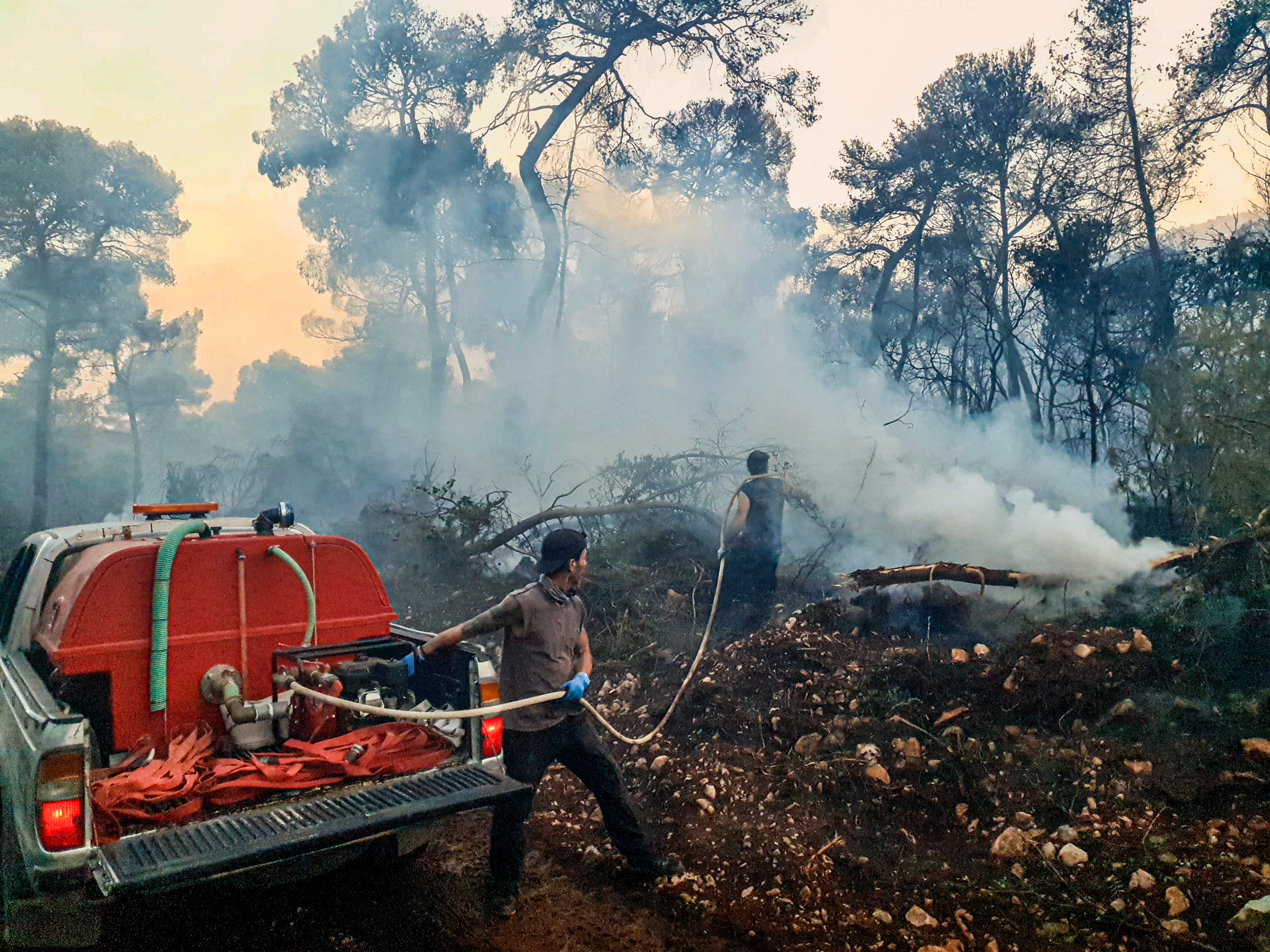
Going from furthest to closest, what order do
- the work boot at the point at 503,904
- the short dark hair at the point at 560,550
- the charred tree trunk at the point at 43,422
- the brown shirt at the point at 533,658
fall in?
1. the charred tree trunk at the point at 43,422
2. the short dark hair at the point at 560,550
3. the brown shirt at the point at 533,658
4. the work boot at the point at 503,904

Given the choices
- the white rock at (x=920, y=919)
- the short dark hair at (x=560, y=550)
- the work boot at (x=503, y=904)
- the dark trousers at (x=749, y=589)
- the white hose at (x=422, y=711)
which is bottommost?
the work boot at (x=503, y=904)

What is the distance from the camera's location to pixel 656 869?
12.7 feet

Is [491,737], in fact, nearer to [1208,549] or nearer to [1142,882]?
[1142,882]

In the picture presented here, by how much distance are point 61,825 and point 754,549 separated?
5.75m

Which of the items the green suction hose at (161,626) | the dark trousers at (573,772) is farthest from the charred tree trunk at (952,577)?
the green suction hose at (161,626)

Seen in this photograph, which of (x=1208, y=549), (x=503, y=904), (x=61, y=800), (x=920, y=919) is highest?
(x=1208, y=549)

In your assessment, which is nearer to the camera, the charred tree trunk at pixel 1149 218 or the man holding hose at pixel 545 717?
the man holding hose at pixel 545 717

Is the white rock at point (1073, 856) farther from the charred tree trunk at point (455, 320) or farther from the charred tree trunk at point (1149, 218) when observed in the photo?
the charred tree trunk at point (455, 320)

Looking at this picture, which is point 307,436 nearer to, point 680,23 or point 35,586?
point 680,23

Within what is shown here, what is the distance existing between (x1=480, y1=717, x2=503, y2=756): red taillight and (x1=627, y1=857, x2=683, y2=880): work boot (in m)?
0.88

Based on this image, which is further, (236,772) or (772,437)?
(772,437)

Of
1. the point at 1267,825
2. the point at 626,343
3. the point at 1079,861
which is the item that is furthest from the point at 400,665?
the point at 626,343

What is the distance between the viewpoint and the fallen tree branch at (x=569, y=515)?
938 centimetres

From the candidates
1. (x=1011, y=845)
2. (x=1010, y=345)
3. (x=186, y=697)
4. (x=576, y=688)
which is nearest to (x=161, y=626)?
(x=186, y=697)
